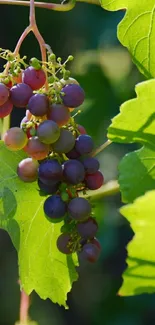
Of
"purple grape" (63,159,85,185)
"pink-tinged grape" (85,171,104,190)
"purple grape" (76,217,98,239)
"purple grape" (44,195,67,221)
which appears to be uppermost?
"purple grape" (63,159,85,185)

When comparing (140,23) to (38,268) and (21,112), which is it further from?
(21,112)

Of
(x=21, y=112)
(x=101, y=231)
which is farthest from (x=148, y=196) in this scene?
(x=21, y=112)

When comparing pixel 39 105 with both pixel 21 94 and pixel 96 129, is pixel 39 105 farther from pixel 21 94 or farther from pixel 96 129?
pixel 96 129

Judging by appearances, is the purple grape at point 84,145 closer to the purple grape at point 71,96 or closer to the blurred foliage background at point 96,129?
the purple grape at point 71,96

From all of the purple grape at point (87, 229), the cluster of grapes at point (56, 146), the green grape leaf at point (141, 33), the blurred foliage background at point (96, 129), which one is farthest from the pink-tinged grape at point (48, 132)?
the blurred foliage background at point (96, 129)

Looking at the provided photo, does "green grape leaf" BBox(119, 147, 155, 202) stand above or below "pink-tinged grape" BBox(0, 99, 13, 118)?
below

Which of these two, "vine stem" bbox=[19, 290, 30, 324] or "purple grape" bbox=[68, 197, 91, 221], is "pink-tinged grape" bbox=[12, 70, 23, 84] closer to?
"purple grape" bbox=[68, 197, 91, 221]

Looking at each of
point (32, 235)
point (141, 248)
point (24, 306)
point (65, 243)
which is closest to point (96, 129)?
point (24, 306)

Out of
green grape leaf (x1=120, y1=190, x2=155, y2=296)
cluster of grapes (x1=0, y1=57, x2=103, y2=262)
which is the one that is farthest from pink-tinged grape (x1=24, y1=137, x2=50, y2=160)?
green grape leaf (x1=120, y1=190, x2=155, y2=296)
